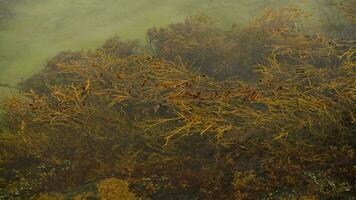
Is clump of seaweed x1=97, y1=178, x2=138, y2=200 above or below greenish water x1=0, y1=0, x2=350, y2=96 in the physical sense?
below

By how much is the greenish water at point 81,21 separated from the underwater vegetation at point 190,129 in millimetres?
461

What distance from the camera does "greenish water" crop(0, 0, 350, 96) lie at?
4148 millimetres

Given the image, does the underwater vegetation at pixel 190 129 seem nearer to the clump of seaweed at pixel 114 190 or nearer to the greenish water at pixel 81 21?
the clump of seaweed at pixel 114 190

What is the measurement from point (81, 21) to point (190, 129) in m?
2.15

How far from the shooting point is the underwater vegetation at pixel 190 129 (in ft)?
8.95

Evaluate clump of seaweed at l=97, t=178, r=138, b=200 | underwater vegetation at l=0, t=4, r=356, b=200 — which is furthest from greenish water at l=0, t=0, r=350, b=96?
clump of seaweed at l=97, t=178, r=138, b=200

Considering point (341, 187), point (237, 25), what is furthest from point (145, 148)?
point (237, 25)

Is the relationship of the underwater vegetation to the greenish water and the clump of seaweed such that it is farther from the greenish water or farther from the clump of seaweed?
the greenish water

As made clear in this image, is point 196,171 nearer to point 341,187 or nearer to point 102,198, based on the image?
point 102,198

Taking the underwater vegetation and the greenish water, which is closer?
the underwater vegetation

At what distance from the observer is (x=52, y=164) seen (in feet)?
10.0

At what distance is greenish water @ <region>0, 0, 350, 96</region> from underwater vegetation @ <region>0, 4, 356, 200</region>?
0.46m

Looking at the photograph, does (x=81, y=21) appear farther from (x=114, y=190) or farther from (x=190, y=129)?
(x=114, y=190)

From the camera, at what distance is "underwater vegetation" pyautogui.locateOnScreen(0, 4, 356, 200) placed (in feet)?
8.95
